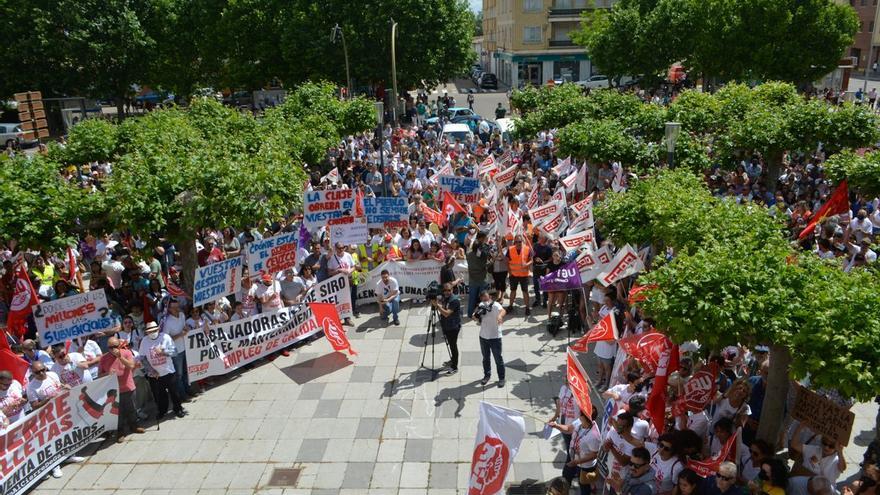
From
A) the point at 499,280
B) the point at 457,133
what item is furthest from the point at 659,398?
the point at 457,133

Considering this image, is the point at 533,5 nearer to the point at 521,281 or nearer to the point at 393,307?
the point at 521,281

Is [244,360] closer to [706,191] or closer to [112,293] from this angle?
[112,293]

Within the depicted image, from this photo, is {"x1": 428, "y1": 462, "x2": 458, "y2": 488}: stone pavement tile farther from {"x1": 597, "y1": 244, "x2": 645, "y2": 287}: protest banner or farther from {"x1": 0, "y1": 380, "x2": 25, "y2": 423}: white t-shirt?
{"x1": 0, "y1": 380, "x2": 25, "y2": 423}: white t-shirt

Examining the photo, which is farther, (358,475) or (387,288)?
(387,288)

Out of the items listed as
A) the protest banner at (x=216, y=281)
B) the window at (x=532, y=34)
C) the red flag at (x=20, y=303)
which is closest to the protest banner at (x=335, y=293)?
the protest banner at (x=216, y=281)

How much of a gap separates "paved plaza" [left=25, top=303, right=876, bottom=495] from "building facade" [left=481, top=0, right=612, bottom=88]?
52.0 m

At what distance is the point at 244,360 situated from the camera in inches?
455

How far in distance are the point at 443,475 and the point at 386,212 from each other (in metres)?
7.67

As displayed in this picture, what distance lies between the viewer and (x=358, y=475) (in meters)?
8.78

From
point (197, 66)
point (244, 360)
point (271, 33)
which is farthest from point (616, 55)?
point (244, 360)

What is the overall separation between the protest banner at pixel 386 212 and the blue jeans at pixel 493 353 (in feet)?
17.2

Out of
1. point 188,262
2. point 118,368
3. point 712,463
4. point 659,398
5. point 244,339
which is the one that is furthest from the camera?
point 188,262

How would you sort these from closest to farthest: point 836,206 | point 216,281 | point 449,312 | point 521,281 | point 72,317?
point 449,312
point 72,317
point 216,281
point 836,206
point 521,281

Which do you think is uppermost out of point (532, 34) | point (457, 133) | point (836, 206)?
point (532, 34)
